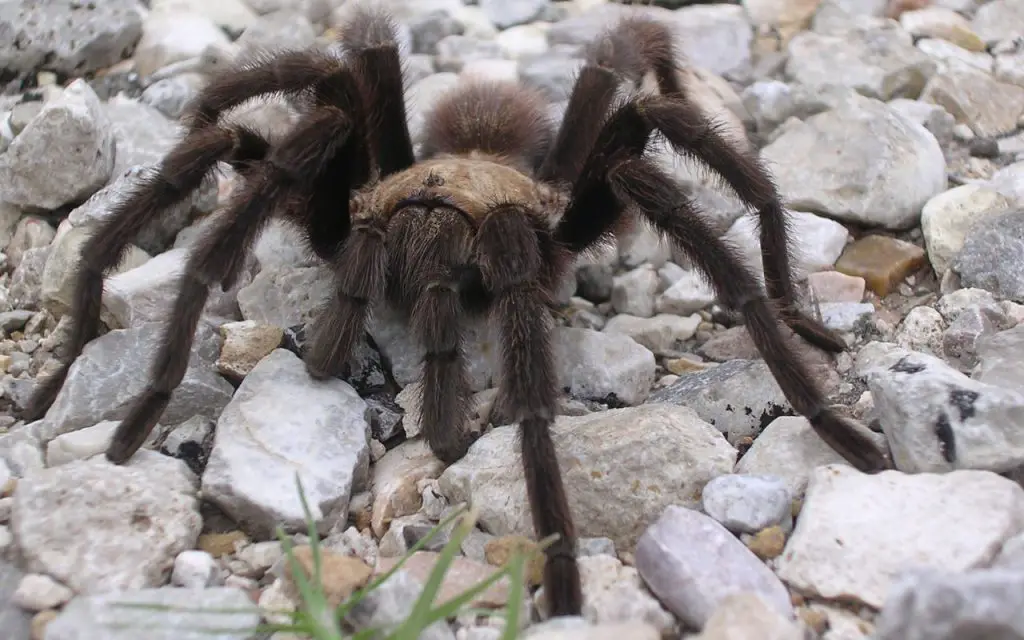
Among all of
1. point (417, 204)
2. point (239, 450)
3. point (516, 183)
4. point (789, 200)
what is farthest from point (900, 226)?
point (239, 450)

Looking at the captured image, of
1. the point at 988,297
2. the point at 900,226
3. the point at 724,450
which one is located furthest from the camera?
the point at 900,226

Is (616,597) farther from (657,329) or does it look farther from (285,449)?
(657,329)

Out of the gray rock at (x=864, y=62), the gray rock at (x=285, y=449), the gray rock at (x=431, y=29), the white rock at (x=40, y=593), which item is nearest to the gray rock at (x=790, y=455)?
the gray rock at (x=285, y=449)

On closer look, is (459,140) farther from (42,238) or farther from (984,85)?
(984,85)

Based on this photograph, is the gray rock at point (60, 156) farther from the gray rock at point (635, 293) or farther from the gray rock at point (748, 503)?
the gray rock at point (748, 503)

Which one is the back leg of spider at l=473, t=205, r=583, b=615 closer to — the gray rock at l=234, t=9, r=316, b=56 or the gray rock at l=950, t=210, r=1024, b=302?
the gray rock at l=950, t=210, r=1024, b=302

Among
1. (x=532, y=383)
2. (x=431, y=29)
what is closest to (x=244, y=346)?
(x=532, y=383)
